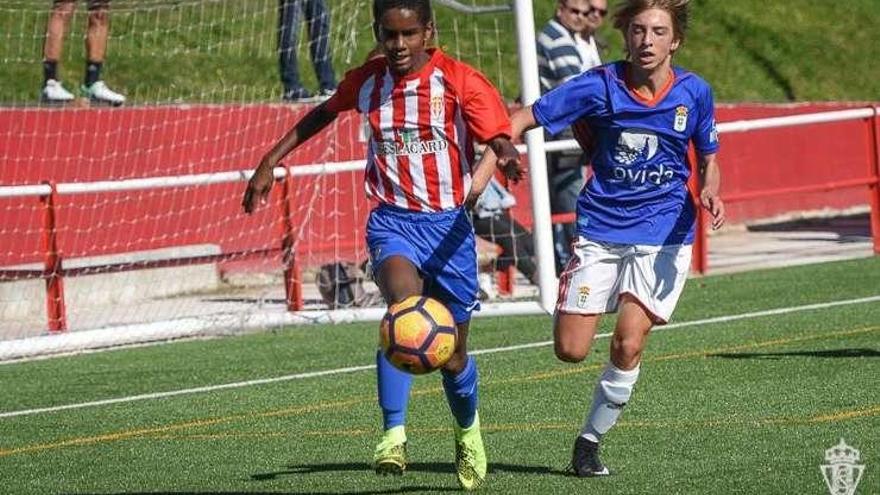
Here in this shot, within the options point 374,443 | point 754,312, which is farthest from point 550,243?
point 374,443

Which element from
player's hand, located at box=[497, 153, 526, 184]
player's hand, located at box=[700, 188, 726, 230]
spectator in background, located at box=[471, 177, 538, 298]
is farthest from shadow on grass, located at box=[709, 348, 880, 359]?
spectator in background, located at box=[471, 177, 538, 298]

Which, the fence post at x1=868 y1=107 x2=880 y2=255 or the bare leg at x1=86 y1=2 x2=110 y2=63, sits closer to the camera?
the bare leg at x1=86 y1=2 x2=110 y2=63

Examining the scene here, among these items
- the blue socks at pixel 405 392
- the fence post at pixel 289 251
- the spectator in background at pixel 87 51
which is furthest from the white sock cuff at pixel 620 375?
the spectator in background at pixel 87 51

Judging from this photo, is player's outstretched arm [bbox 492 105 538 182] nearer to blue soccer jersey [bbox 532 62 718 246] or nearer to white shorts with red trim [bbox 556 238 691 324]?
blue soccer jersey [bbox 532 62 718 246]

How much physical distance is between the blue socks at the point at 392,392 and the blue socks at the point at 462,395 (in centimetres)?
16

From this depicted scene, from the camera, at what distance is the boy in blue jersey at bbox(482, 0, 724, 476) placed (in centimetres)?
766

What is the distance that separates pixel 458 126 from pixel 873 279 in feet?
24.0

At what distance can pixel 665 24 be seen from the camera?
7680 millimetres

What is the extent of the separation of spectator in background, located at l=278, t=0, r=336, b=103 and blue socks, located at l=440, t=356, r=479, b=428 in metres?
7.33

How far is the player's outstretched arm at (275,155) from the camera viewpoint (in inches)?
303

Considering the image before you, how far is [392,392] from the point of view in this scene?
7453 millimetres

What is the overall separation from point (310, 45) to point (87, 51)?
5.71 feet

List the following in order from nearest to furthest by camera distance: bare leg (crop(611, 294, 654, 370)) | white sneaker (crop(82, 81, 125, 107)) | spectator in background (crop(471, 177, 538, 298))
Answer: bare leg (crop(611, 294, 654, 370)) → spectator in background (crop(471, 177, 538, 298)) → white sneaker (crop(82, 81, 125, 107))

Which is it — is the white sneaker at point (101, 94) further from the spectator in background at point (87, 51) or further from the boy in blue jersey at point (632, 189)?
the boy in blue jersey at point (632, 189)
